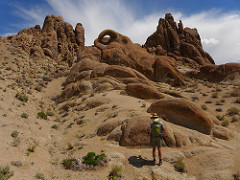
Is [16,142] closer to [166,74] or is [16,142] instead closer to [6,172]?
[6,172]

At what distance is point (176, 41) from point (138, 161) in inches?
2189

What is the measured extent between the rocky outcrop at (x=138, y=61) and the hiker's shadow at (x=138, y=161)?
21.6 meters

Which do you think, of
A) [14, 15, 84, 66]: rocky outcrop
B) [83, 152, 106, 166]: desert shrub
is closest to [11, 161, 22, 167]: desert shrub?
[83, 152, 106, 166]: desert shrub

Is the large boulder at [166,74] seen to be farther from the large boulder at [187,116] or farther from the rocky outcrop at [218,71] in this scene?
the large boulder at [187,116]

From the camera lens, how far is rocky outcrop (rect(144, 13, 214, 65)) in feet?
174

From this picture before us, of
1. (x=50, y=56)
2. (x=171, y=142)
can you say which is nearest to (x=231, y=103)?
(x=171, y=142)

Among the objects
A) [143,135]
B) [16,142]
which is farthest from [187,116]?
[16,142]

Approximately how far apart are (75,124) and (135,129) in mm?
7094

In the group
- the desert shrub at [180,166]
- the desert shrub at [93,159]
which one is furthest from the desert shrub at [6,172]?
the desert shrub at [180,166]

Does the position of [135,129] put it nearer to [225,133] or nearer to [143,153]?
[143,153]

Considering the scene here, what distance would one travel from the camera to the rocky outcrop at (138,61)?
28.3 m

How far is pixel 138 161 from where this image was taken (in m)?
7.48

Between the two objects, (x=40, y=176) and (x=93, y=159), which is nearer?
(x=40, y=176)

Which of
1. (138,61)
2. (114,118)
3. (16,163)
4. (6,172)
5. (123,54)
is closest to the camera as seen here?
(6,172)
